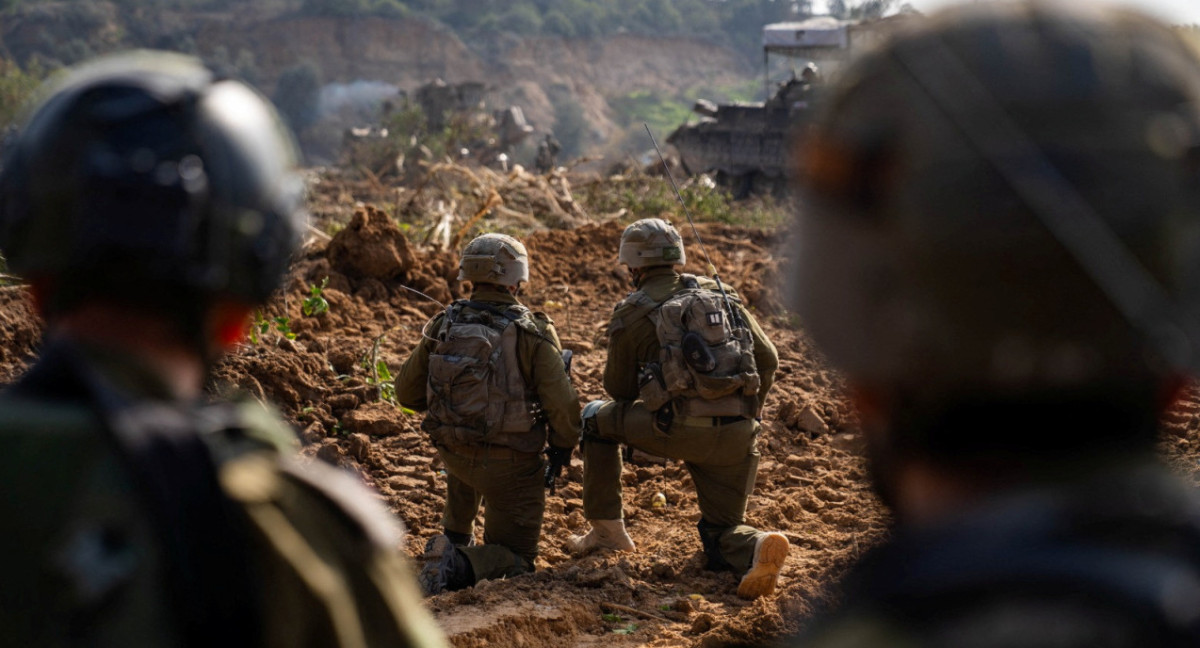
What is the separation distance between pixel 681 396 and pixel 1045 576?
Answer: 4.85 m

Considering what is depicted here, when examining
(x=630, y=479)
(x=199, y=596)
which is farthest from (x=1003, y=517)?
(x=630, y=479)

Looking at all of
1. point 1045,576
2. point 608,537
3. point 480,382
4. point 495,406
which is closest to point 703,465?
point 608,537

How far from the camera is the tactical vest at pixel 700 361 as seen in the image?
5.63 metres

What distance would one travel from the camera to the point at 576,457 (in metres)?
7.39

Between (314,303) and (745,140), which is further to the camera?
(745,140)

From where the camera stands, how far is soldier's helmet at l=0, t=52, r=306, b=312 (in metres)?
1.38

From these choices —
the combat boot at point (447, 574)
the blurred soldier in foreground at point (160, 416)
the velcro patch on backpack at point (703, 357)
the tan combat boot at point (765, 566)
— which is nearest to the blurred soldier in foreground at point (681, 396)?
the velcro patch on backpack at point (703, 357)

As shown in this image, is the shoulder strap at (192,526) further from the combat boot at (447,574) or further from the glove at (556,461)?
the glove at (556,461)

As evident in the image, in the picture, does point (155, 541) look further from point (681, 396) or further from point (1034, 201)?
point (681, 396)

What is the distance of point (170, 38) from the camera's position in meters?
44.8

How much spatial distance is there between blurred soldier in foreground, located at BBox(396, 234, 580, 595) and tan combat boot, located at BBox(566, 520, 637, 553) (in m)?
0.32

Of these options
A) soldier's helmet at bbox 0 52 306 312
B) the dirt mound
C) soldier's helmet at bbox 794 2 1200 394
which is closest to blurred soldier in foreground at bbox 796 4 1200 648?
soldier's helmet at bbox 794 2 1200 394

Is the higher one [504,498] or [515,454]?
[515,454]

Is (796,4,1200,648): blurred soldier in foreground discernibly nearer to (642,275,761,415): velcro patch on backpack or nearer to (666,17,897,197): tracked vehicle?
(642,275,761,415): velcro patch on backpack
